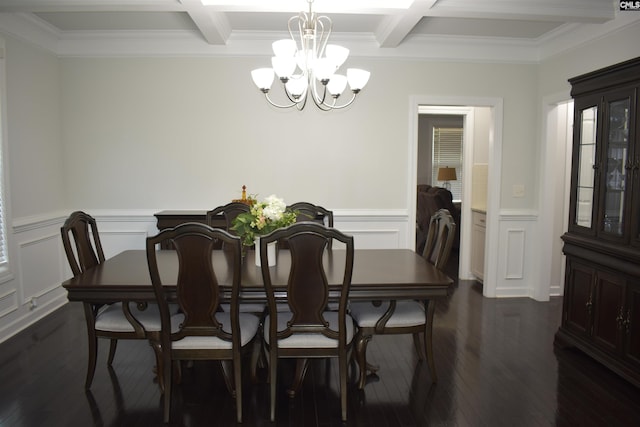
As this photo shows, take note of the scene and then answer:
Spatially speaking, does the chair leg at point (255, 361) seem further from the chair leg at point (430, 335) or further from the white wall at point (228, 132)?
the white wall at point (228, 132)

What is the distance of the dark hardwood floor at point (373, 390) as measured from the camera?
2584 millimetres

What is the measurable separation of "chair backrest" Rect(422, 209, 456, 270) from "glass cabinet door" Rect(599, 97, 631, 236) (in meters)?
1.13

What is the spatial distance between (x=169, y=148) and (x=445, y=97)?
9.56 ft

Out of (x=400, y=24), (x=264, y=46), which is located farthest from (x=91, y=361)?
(x=400, y=24)

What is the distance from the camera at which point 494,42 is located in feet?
15.8

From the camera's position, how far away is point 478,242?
18.3 ft

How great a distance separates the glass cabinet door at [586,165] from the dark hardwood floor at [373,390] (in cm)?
104

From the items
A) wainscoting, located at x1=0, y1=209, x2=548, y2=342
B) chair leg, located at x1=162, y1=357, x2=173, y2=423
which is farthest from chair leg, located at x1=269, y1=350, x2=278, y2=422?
wainscoting, located at x1=0, y1=209, x2=548, y2=342

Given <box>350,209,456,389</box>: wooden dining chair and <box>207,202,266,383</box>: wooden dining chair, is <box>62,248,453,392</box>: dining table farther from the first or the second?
<box>207,202,266,383</box>: wooden dining chair

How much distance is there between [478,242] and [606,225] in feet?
7.84

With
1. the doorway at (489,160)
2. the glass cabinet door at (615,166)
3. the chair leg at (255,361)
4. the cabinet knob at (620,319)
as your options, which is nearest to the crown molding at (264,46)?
the doorway at (489,160)

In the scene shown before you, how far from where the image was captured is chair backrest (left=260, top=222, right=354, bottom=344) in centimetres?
235

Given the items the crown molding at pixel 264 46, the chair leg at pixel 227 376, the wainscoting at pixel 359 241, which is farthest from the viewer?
the crown molding at pixel 264 46

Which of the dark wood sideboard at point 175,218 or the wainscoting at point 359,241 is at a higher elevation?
the dark wood sideboard at point 175,218
